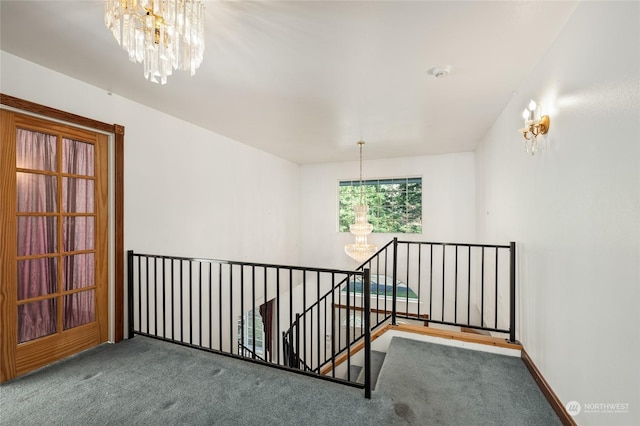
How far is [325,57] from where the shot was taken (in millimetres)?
2158

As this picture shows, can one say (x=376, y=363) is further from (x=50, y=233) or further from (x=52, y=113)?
(x=52, y=113)

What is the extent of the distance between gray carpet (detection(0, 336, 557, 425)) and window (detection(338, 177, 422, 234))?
3662 mm

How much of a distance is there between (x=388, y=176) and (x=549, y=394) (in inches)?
183

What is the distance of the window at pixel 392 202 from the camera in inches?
236

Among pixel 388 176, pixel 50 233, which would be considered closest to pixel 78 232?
pixel 50 233

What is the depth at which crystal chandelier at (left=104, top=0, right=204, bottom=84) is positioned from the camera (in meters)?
1.35

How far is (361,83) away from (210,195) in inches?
106

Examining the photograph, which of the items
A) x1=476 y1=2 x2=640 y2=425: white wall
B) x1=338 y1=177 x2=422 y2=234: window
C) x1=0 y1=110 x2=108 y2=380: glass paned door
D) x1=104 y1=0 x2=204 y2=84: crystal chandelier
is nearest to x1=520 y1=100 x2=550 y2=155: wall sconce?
x1=476 y1=2 x2=640 y2=425: white wall

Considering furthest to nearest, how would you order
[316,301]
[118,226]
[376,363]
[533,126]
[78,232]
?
[316,301] → [376,363] → [118,226] → [78,232] → [533,126]

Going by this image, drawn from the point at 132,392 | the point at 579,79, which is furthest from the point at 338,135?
the point at 132,392

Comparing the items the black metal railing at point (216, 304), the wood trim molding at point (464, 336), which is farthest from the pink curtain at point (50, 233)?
the wood trim molding at point (464, 336)

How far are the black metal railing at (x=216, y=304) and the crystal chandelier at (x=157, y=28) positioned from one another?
1.54 meters

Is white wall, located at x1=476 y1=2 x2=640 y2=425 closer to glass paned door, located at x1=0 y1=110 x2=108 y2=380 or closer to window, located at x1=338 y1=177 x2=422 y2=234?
window, located at x1=338 y1=177 x2=422 y2=234

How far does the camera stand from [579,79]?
65.1 inches
